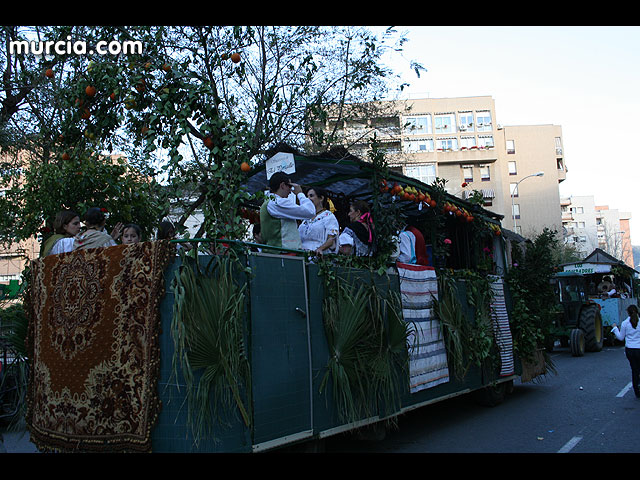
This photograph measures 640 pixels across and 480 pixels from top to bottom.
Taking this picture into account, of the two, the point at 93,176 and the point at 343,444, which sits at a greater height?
the point at 93,176

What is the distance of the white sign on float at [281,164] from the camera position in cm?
639

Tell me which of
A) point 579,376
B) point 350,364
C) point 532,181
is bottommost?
point 579,376

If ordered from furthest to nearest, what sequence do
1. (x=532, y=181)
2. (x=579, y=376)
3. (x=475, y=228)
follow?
(x=532, y=181) → (x=579, y=376) → (x=475, y=228)

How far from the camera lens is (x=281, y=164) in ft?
21.3

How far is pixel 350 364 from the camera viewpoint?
18.7 feet

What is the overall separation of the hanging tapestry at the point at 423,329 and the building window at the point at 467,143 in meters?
53.3

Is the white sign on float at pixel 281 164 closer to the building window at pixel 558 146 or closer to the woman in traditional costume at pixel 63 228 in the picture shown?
the woman in traditional costume at pixel 63 228

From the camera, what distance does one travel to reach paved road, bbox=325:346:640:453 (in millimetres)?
6773

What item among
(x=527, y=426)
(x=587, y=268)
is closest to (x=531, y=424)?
(x=527, y=426)

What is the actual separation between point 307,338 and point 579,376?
375 inches

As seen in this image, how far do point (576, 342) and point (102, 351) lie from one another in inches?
597

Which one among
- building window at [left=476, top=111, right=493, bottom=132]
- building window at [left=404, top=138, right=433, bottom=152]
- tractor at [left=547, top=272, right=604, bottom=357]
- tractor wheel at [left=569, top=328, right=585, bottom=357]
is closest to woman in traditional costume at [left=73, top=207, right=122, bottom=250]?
tractor wheel at [left=569, top=328, right=585, bottom=357]
